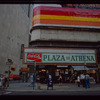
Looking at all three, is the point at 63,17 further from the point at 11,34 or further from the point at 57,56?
the point at 11,34

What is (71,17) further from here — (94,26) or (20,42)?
(20,42)

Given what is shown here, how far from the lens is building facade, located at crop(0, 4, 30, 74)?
119 feet

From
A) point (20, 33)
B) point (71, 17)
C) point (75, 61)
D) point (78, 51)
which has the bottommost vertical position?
point (75, 61)

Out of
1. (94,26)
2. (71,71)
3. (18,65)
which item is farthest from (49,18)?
(18,65)

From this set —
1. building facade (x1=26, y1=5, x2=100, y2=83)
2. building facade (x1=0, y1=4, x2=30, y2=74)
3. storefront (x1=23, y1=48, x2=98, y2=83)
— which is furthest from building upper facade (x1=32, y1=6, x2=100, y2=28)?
building facade (x1=0, y1=4, x2=30, y2=74)

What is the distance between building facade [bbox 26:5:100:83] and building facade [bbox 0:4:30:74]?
1934 centimetres

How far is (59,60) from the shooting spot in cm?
1906

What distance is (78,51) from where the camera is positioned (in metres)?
19.9

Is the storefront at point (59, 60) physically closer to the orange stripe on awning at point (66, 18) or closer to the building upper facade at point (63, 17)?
the building upper facade at point (63, 17)

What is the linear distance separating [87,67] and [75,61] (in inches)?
109

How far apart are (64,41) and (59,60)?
454cm

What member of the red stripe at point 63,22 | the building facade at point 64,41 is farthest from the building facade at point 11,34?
the red stripe at point 63,22

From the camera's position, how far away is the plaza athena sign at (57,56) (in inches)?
743
